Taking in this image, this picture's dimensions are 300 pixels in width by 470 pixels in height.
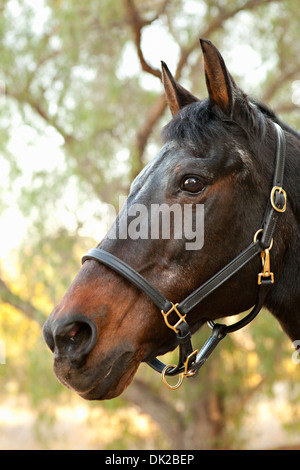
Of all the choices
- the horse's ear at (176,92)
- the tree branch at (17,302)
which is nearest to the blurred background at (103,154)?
the tree branch at (17,302)

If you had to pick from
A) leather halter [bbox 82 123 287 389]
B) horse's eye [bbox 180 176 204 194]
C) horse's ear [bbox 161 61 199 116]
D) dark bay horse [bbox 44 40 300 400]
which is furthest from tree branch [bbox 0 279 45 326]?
horse's eye [bbox 180 176 204 194]

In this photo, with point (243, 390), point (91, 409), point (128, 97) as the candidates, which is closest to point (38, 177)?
point (128, 97)

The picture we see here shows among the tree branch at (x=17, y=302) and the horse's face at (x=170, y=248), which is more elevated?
the tree branch at (x=17, y=302)

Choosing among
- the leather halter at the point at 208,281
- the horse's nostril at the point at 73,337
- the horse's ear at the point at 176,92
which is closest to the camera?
the horse's nostril at the point at 73,337

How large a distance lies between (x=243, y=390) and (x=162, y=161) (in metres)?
9.21

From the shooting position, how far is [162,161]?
7.07ft

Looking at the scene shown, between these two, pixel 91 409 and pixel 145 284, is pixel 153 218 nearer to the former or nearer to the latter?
pixel 145 284

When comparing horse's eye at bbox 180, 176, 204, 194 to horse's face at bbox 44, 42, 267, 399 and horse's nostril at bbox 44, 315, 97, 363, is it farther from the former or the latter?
horse's nostril at bbox 44, 315, 97, 363

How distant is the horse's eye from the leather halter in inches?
12.9

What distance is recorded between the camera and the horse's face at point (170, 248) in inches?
73.7

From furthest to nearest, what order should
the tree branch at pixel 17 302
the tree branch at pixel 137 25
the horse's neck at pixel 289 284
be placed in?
1. the tree branch at pixel 17 302
2. the tree branch at pixel 137 25
3. the horse's neck at pixel 289 284

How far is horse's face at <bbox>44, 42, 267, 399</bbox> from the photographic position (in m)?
1.87

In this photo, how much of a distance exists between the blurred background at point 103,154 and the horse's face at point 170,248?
18.7 feet

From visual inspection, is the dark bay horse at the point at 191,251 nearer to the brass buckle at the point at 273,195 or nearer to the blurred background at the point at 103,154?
the brass buckle at the point at 273,195
